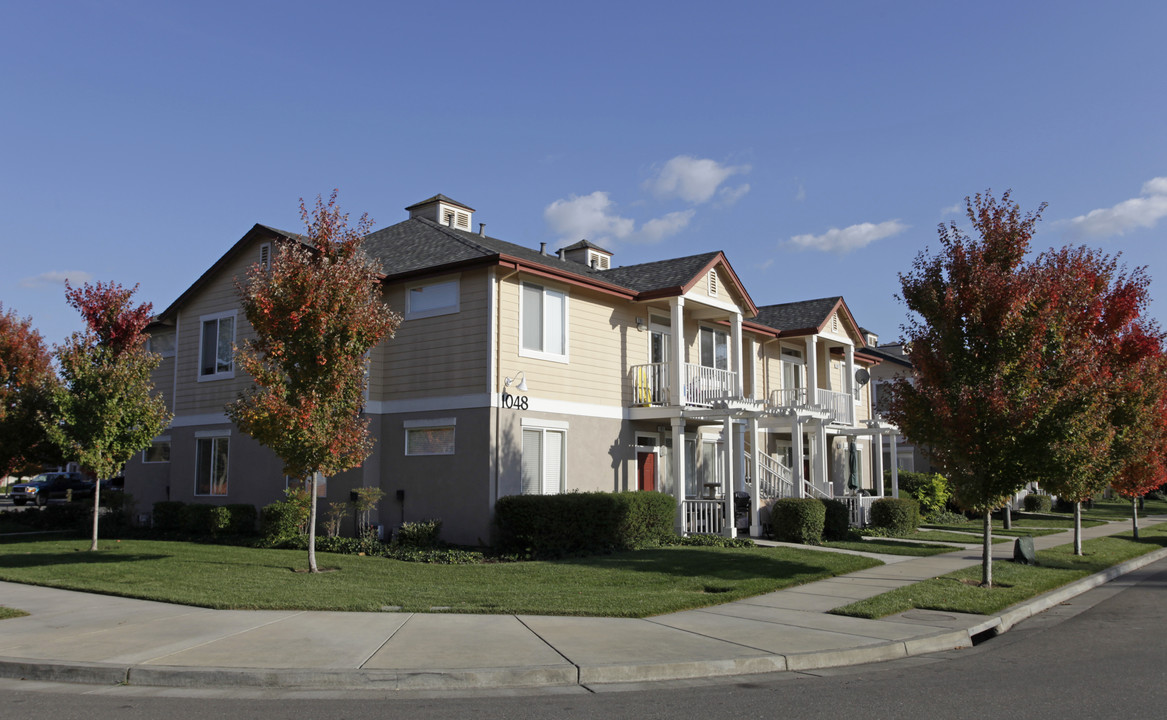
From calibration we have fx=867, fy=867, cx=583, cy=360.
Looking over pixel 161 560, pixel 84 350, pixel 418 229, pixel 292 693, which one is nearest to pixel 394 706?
pixel 292 693

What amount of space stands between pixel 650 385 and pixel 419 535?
7.05 metres

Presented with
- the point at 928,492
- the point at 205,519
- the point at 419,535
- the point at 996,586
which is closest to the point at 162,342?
the point at 205,519

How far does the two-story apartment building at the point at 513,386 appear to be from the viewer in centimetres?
1855

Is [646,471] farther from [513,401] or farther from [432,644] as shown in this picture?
[432,644]

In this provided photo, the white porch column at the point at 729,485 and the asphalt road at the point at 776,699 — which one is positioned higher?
the white porch column at the point at 729,485

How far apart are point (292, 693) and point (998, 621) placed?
8.53 meters

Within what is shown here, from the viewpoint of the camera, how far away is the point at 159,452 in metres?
24.7

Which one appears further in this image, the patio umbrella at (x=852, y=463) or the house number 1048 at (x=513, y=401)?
the patio umbrella at (x=852, y=463)

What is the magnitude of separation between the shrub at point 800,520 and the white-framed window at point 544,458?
215 inches

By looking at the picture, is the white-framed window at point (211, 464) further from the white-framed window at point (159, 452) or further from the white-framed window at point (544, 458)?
the white-framed window at point (544, 458)

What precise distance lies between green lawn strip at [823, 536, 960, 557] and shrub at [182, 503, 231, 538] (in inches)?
555

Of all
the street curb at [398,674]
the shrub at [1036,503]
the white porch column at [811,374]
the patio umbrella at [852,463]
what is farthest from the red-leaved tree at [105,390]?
the shrub at [1036,503]

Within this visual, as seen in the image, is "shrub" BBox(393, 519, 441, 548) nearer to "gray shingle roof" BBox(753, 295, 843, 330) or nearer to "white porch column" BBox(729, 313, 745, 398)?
"white porch column" BBox(729, 313, 745, 398)

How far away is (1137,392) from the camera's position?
60.8 feet
